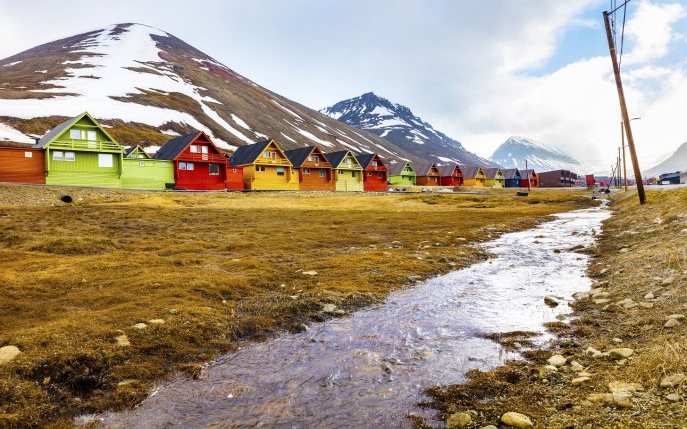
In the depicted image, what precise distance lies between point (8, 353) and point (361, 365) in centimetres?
583

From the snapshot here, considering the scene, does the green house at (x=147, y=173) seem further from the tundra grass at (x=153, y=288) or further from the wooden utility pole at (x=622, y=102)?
the wooden utility pole at (x=622, y=102)

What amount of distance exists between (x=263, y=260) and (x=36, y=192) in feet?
107

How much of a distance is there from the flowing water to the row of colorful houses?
56.4m

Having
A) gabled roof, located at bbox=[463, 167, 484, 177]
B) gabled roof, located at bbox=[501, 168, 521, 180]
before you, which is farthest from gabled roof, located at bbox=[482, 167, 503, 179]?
gabled roof, located at bbox=[463, 167, 484, 177]

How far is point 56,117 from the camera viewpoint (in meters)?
102

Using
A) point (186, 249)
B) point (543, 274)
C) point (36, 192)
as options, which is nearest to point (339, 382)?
point (543, 274)

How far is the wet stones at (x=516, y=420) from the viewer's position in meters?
4.61

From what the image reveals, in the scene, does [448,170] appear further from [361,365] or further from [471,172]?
[361,365]

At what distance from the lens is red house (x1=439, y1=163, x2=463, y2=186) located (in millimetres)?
136762

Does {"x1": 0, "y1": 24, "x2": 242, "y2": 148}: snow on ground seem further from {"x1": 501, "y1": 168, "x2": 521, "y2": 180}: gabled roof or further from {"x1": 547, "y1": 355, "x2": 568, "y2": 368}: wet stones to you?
{"x1": 547, "y1": 355, "x2": 568, "y2": 368}: wet stones

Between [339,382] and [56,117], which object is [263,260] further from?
[56,117]

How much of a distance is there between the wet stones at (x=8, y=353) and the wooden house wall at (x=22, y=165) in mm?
55692

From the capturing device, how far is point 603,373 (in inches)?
224

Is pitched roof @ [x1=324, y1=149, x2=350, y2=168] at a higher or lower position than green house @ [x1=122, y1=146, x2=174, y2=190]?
higher
